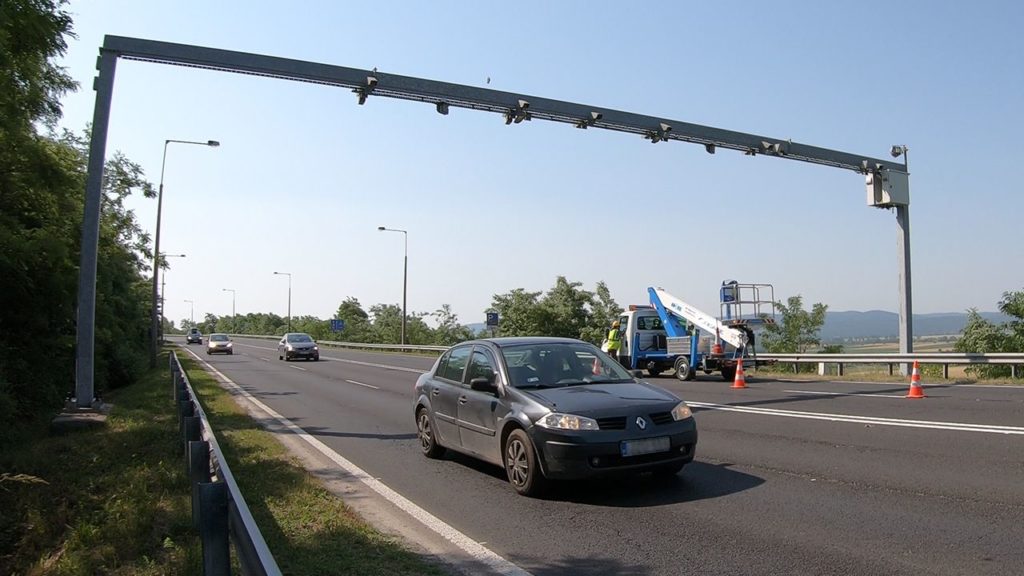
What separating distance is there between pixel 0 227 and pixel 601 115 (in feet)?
40.3

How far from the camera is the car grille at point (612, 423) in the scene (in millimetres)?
6598

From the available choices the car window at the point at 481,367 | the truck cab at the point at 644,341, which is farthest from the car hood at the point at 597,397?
the truck cab at the point at 644,341

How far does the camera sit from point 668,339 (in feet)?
74.9

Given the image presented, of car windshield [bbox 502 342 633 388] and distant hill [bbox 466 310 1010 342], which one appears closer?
car windshield [bbox 502 342 633 388]

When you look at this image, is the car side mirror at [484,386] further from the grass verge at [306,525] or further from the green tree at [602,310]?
the green tree at [602,310]

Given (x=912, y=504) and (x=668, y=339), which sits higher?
(x=668, y=339)

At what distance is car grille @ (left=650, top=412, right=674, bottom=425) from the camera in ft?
22.4

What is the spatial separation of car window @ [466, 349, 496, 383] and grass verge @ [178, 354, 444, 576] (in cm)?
202

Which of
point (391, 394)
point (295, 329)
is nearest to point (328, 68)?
point (391, 394)

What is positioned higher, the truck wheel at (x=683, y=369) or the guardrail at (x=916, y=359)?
Answer: the guardrail at (x=916, y=359)

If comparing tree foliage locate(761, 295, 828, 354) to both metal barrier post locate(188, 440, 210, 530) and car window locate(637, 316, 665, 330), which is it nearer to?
car window locate(637, 316, 665, 330)

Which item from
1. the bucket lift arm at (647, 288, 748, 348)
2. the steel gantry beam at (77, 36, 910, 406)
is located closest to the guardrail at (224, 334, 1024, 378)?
the steel gantry beam at (77, 36, 910, 406)

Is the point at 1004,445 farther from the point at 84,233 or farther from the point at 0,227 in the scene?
the point at 0,227

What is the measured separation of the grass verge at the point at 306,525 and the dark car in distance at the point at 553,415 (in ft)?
5.45
